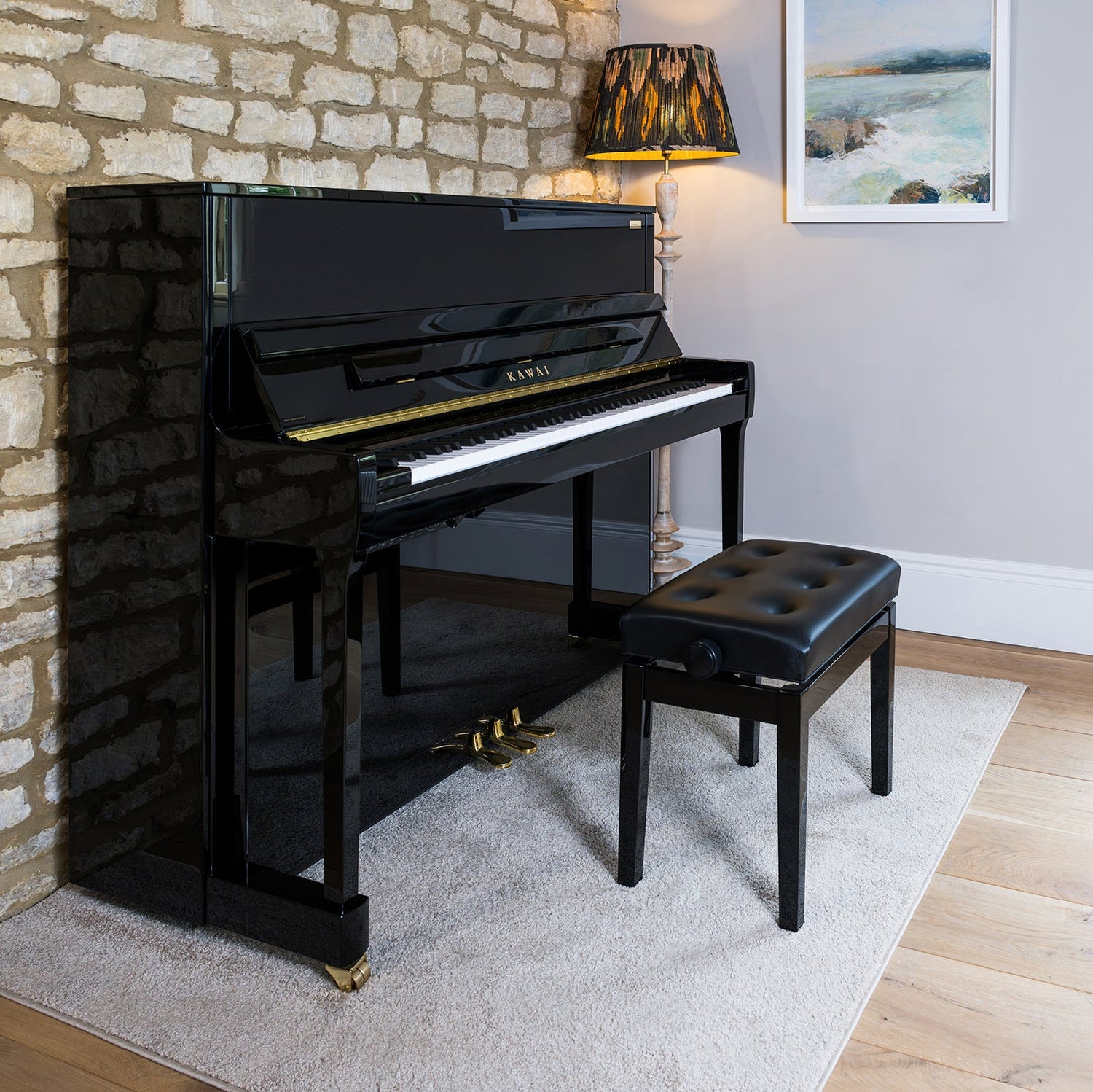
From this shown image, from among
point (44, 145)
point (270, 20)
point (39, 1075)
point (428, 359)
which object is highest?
point (270, 20)

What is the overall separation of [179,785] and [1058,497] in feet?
8.17

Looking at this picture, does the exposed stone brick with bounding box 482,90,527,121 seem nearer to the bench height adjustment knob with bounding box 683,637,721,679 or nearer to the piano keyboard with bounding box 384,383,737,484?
the piano keyboard with bounding box 384,383,737,484

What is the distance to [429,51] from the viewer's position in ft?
9.42

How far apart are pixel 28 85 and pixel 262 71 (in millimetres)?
625

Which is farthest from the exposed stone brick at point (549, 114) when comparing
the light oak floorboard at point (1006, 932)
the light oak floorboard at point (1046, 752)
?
the light oak floorboard at point (1006, 932)

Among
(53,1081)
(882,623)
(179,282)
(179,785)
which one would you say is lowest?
(53,1081)

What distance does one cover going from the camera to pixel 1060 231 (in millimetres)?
3148

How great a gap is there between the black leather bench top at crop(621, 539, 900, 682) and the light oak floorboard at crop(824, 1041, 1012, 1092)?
558 mm

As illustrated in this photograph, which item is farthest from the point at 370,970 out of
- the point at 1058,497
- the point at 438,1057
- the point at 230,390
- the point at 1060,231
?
the point at 1060,231

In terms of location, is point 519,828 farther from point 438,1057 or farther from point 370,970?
point 438,1057

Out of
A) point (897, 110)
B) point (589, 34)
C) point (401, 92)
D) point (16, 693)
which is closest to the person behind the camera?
point (16, 693)

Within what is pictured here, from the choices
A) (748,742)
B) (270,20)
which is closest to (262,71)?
(270,20)

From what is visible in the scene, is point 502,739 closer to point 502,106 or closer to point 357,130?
point 357,130

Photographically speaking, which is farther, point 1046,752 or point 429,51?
point 429,51
